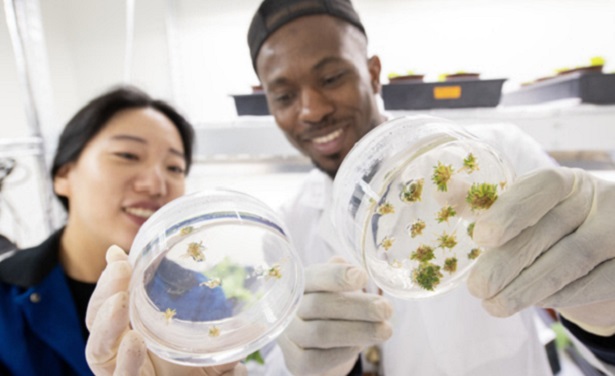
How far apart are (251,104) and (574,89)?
3.11 ft

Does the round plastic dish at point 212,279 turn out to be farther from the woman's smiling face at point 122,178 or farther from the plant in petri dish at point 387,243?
the woman's smiling face at point 122,178

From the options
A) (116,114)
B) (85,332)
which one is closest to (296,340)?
(85,332)

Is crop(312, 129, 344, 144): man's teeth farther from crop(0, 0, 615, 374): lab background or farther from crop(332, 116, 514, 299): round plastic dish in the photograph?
crop(332, 116, 514, 299): round plastic dish

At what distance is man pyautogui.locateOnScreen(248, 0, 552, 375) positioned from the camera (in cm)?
63

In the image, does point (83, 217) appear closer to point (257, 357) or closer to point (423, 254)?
point (257, 357)

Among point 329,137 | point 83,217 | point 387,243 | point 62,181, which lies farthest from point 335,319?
point 62,181

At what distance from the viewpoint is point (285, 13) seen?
80 centimetres

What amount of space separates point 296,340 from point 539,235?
1.43ft

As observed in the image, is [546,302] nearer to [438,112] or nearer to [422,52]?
[438,112]

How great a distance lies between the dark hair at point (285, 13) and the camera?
31.6 inches

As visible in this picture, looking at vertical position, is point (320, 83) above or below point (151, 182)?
above

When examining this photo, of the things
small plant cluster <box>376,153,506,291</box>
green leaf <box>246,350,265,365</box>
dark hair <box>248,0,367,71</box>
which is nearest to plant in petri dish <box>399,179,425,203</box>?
small plant cluster <box>376,153,506,291</box>

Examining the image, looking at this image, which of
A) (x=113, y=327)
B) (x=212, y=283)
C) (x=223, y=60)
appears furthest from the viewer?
(x=223, y=60)

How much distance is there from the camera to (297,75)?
833mm
